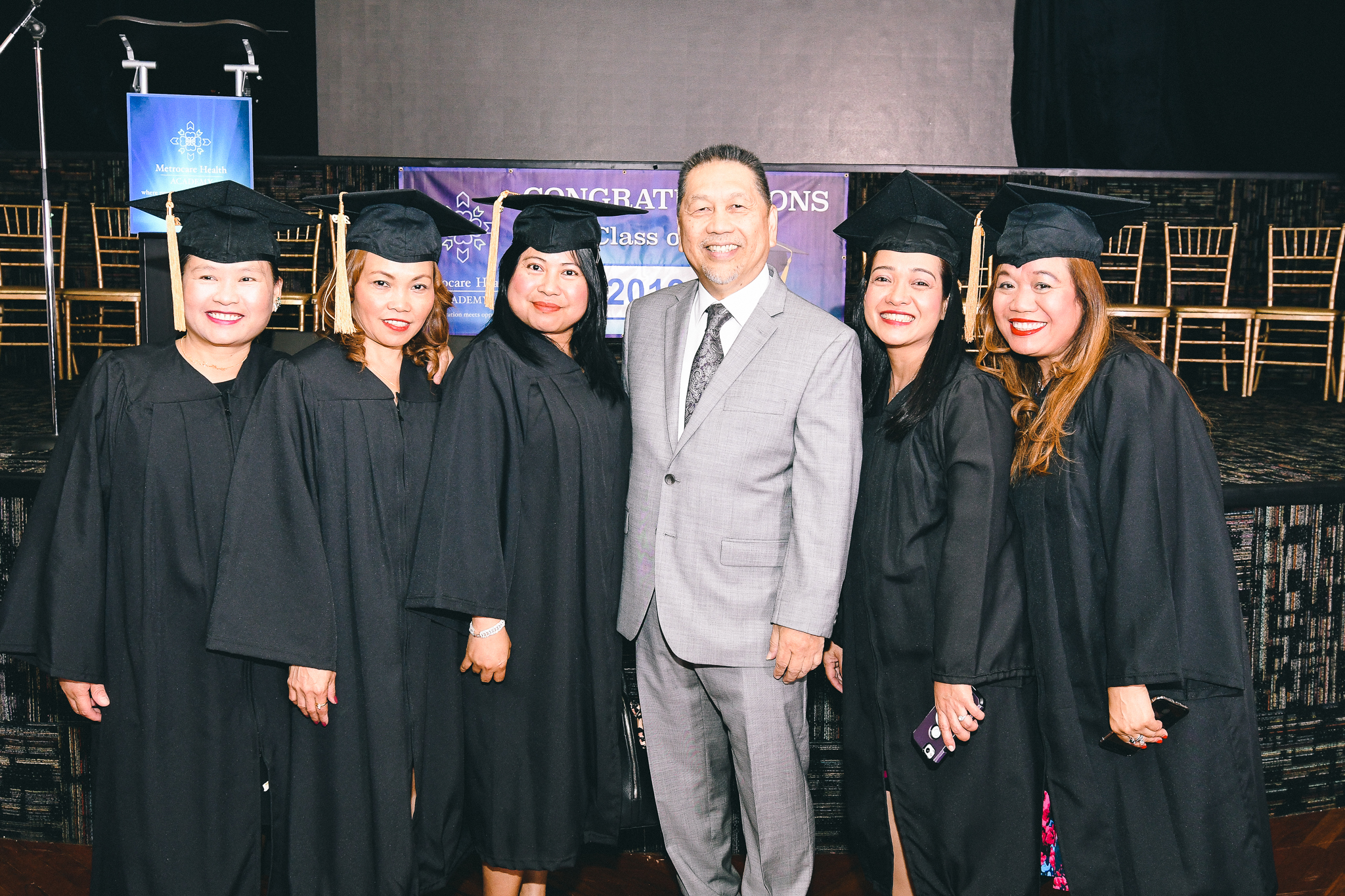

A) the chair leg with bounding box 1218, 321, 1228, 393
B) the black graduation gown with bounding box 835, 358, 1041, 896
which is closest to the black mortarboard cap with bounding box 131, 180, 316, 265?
the black graduation gown with bounding box 835, 358, 1041, 896

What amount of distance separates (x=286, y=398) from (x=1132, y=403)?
1.68 metres

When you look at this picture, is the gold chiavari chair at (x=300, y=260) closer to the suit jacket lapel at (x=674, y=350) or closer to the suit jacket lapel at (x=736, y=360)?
the suit jacket lapel at (x=674, y=350)

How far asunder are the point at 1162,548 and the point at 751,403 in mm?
841

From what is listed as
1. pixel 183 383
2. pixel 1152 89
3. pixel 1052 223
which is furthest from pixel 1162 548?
pixel 1152 89

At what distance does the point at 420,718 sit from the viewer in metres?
1.96

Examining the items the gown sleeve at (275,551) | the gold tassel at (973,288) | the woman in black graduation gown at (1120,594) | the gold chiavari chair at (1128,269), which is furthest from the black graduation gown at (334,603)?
the gold chiavari chair at (1128,269)

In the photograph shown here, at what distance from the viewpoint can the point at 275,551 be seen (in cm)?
181

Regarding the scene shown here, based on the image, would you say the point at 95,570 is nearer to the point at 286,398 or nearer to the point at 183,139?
the point at 286,398

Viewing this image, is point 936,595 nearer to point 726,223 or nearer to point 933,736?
point 933,736

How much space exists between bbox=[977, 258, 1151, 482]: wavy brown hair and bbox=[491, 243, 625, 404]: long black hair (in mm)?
864

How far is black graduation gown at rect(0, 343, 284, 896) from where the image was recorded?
181 cm

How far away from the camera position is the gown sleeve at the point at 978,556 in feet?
5.83

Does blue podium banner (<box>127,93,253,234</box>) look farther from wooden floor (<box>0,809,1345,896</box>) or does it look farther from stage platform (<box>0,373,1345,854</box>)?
wooden floor (<box>0,809,1345,896</box>)

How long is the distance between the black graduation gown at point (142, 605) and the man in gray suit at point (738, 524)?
0.89 metres
